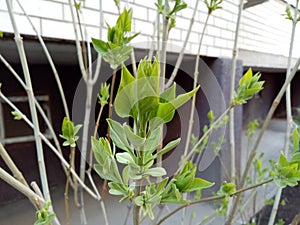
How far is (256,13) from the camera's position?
11.7ft

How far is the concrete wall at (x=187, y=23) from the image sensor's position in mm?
1702

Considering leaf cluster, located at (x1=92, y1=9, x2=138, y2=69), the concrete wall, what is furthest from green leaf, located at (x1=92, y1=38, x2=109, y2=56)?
the concrete wall

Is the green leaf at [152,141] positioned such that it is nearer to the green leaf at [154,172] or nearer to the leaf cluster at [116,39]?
the green leaf at [154,172]

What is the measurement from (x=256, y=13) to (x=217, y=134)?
1.90 metres

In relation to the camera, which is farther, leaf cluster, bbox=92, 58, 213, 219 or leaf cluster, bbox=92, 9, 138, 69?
leaf cluster, bbox=92, 9, 138, 69

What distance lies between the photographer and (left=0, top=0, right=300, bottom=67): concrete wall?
5.58ft

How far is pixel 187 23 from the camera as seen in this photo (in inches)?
107

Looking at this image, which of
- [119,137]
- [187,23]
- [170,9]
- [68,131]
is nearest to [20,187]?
[68,131]

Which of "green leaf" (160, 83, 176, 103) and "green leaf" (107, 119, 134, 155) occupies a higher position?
"green leaf" (160, 83, 176, 103)

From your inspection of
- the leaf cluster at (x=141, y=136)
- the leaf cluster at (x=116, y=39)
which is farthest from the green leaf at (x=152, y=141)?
the leaf cluster at (x=116, y=39)

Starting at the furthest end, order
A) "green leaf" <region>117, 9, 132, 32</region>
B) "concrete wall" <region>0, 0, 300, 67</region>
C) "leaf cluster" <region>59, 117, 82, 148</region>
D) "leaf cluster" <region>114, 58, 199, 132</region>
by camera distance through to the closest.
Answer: "concrete wall" <region>0, 0, 300, 67</region>
"leaf cluster" <region>59, 117, 82, 148</region>
"green leaf" <region>117, 9, 132, 32</region>
"leaf cluster" <region>114, 58, 199, 132</region>

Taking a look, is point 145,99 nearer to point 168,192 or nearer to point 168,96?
point 168,96

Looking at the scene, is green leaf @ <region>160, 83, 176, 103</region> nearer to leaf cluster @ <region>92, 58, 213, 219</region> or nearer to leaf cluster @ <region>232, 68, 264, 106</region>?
leaf cluster @ <region>92, 58, 213, 219</region>

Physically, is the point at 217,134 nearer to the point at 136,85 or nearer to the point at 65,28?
the point at 65,28
